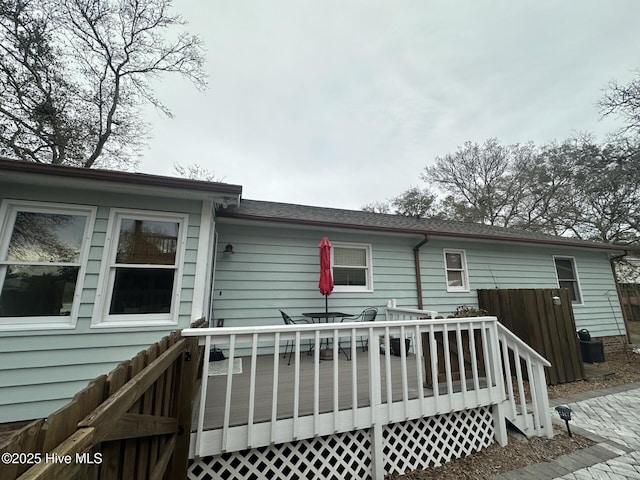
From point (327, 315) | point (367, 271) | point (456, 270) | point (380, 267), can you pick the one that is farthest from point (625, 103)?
point (327, 315)

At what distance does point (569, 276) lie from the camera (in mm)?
7867

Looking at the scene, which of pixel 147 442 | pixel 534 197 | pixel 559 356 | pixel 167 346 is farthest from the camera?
pixel 534 197

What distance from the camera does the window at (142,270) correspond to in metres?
3.31

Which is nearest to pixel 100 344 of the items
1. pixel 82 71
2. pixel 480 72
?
pixel 82 71

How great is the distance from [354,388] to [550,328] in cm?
513

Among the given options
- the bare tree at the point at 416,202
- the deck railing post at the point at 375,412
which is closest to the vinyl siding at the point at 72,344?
the deck railing post at the point at 375,412

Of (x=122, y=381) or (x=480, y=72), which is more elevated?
(x=480, y=72)

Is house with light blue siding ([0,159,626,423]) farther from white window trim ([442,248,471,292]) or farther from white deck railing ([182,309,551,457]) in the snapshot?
white window trim ([442,248,471,292])

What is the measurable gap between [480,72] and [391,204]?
1176 cm

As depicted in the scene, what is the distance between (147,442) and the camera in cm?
152

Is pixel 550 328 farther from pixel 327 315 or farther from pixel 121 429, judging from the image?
pixel 121 429

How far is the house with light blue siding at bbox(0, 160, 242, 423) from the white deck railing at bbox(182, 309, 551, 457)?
143 centimetres

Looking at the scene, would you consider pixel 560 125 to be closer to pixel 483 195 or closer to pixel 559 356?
pixel 483 195

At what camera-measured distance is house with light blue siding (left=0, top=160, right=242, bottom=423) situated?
117 inches
